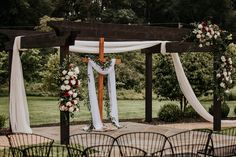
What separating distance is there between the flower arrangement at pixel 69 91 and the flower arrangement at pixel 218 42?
3739mm

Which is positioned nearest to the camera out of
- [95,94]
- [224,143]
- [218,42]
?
[224,143]

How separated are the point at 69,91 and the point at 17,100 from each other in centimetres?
234

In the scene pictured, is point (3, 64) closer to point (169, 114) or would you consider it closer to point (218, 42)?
point (169, 114)

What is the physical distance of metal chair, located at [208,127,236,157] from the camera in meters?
8.00

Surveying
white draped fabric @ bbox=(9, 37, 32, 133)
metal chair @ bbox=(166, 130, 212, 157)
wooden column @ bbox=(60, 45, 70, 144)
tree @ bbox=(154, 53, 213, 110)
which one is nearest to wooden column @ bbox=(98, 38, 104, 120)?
white draped fabric @ bbox=(9, 37, 32, 133)

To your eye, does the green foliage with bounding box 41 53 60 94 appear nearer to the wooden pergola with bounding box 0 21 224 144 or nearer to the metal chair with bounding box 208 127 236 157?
the wooden pergola with bounding box 0 21 224 144

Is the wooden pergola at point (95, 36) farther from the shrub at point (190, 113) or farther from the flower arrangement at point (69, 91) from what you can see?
the shrub at point (190, 113)

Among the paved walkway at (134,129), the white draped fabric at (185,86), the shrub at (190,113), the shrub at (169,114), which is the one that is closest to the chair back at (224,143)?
the paved walkway at (134,129)

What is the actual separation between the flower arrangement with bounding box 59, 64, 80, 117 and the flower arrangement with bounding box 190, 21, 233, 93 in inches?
147

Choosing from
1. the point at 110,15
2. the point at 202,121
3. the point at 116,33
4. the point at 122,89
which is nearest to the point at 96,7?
the point at 110,15

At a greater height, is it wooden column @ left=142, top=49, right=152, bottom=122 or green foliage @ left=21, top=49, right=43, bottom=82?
green foliage @ left=21, top=49, right=43, bottom=82

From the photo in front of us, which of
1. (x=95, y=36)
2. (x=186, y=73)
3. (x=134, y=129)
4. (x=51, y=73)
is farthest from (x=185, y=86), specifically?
(x=51, y=73)

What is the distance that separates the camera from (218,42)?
12555 mm

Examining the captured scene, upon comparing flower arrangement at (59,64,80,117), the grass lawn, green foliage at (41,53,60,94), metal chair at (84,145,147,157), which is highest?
green foliage at (41,53,60,94)
